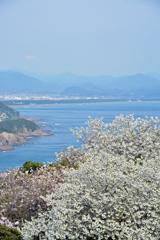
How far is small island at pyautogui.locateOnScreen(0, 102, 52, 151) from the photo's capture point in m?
68.1

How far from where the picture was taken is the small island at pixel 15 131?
68.1 meters

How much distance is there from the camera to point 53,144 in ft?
194

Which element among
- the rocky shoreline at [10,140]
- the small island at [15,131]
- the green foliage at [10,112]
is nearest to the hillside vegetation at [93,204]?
the rocky shoreline at [10,140]

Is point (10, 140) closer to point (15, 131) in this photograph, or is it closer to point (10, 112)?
point (15, 131)

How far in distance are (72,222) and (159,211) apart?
5.15 feet

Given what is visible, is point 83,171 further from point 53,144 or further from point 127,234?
point 53,144

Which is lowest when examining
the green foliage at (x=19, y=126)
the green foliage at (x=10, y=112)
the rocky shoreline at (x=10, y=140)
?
the rocky shoreline at (x=10, y=140)

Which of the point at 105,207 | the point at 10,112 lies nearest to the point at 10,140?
the point at 10,112

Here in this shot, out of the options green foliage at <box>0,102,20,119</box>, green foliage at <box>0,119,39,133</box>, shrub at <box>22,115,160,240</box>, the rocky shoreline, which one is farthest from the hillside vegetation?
green foliage at <box>0,102,20,119</box>

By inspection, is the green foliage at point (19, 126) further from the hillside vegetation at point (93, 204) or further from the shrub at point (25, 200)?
the hillside vegetation at point (93, 204)

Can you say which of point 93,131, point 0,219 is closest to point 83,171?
point 0,219

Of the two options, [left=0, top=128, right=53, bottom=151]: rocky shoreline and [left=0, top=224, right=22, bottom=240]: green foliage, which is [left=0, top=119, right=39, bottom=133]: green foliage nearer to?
[left=0, top=128, right=53, bottom=151]: rocky shoreline

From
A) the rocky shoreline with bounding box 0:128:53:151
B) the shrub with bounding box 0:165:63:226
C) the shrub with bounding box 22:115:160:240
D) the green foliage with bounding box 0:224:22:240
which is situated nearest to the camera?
the shrub with bounding box 22:115:160:240

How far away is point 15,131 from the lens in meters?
81.2
